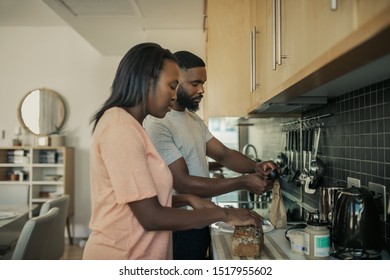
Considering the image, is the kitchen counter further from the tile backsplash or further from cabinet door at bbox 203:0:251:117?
cabinet door at bbox 203:0:251:117

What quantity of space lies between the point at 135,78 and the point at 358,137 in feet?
1.68

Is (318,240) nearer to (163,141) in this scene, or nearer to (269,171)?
(269,171)

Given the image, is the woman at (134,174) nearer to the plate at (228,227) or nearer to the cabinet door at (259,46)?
the plate at (228,227)

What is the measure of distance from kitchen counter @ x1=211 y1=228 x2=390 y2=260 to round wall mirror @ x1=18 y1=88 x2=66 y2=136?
52 cm

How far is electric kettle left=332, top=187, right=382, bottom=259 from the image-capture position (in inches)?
26.8

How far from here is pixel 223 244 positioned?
84 cm

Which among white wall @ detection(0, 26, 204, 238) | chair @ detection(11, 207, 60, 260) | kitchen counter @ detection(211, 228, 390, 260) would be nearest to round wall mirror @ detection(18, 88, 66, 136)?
→ white wall @ detection(0, 26, 204, 238)

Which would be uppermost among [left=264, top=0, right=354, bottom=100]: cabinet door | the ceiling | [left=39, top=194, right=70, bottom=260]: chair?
the ceiling

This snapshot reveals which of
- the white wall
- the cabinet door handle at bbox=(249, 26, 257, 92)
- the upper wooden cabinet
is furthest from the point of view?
the cabinet door handle at bbox=(249, 26, 257, 92)

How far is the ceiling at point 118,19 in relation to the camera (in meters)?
1.01

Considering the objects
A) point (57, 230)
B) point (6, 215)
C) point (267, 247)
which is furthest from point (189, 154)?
point (6, 215)
